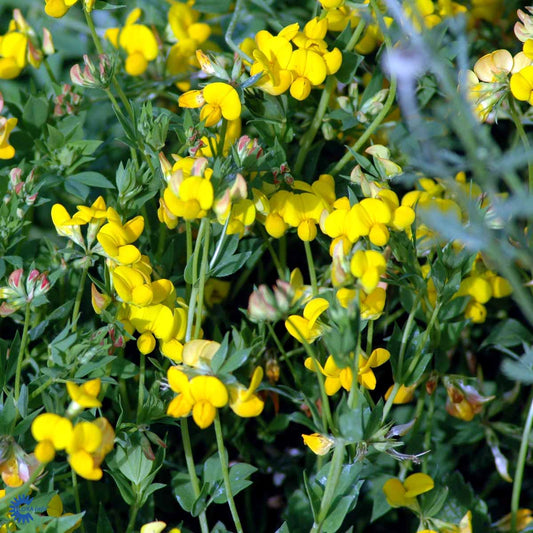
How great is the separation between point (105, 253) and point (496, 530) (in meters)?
0.72

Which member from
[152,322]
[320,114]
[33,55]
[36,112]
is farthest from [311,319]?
[33,55]

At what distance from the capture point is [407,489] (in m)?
1.00

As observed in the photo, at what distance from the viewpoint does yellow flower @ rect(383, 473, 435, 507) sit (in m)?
0.98

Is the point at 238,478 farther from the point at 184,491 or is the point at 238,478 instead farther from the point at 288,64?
the point at 288,64

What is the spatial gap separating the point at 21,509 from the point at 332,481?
0.36 metres

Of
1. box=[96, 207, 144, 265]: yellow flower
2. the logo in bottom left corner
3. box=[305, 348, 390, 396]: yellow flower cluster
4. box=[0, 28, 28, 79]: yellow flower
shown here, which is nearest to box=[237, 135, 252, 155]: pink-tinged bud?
box=[96, 207, 144, 265]: yellow flower

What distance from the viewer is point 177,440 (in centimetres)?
124

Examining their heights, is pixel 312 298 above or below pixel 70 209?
above

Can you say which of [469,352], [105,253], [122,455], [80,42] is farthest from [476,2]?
[122,455]

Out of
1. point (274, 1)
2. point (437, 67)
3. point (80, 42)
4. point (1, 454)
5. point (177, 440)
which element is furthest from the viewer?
point (80, 42)

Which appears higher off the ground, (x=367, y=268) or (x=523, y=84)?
(x=523, y=84)

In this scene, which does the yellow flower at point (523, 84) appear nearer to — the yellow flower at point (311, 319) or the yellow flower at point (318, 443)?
the yellow flower at point (311, 319)

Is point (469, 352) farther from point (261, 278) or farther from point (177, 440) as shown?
point (177, 440)

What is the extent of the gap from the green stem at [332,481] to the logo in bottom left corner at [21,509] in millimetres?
332
